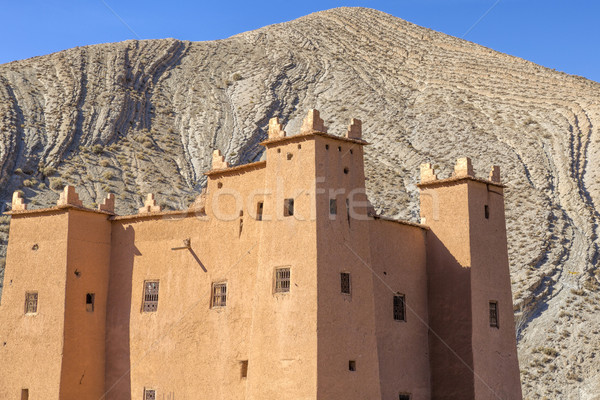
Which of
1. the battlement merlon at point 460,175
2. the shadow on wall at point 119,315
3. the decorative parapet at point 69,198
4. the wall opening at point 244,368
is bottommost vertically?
the wall opening at point 244,368

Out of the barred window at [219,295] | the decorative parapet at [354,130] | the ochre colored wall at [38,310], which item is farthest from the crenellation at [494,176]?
the ochre colored wall at [38,310]

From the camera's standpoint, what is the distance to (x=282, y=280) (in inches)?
1023

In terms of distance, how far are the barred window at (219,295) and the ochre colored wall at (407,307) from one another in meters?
4.47

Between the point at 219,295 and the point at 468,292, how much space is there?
7.65 m

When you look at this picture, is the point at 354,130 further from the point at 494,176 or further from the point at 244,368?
the point at 244,368

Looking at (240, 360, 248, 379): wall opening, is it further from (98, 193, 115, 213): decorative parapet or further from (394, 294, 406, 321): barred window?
(98, 193, 115, 213): decorative parapet

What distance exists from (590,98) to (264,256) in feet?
143

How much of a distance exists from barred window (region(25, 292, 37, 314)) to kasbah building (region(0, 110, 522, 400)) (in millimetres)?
64

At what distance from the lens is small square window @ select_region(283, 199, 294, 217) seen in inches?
1044

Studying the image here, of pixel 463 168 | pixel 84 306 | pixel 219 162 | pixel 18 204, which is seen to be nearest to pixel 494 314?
pixel 463 168

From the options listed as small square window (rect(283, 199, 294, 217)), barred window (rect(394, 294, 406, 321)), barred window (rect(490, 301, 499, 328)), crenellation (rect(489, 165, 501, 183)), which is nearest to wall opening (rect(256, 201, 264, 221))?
small square window (rect(283, 199, 294, 217))

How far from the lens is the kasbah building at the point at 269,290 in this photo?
25.9 metres

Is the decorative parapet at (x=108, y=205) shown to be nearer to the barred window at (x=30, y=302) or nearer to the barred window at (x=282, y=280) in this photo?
the barred window at (x=30, y=302)

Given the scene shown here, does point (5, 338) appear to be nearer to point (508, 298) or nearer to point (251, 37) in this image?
point (508, 298)
